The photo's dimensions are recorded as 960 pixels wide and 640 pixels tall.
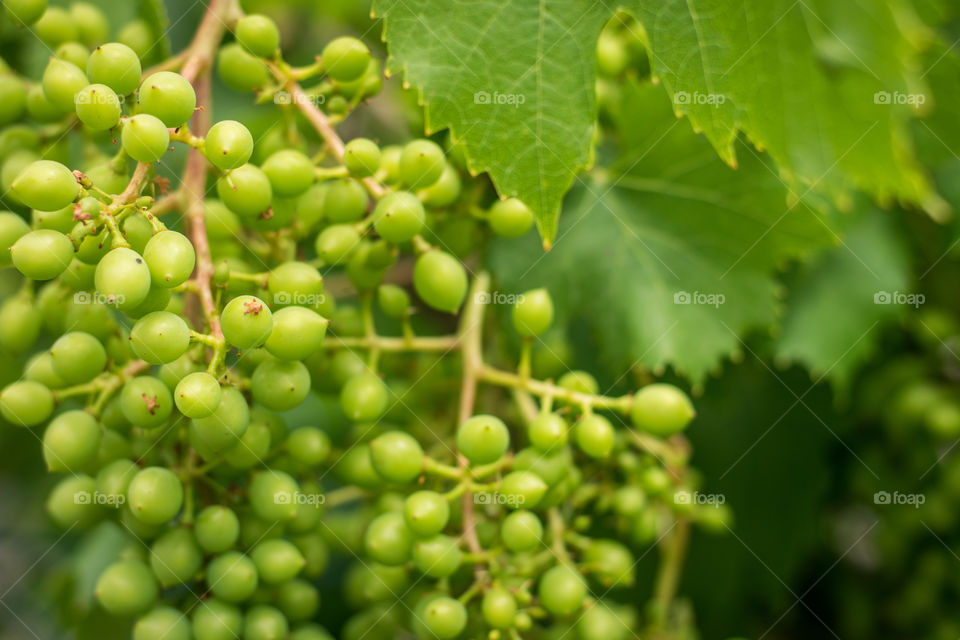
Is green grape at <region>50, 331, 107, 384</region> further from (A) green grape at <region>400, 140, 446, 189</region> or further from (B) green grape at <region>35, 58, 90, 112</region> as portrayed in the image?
(A) green grape at <region>400, 140, 446, 189</region>

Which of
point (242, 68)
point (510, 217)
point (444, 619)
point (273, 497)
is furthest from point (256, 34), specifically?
point (444, 619)

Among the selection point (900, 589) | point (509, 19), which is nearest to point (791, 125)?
point (509, 19)

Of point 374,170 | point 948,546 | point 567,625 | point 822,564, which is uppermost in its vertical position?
point 374,170

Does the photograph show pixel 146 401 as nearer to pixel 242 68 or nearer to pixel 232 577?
pixel 232 577

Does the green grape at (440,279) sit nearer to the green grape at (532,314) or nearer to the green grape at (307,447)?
the green grape at (532,314)

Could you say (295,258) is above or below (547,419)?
above

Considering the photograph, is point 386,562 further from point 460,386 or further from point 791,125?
point 791,125

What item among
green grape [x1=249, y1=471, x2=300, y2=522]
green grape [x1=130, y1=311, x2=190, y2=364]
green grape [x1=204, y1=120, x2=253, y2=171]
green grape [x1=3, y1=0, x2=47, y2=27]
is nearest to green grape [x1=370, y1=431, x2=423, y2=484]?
green grape [x1=249, y1=471, x2=300, y2=522]
